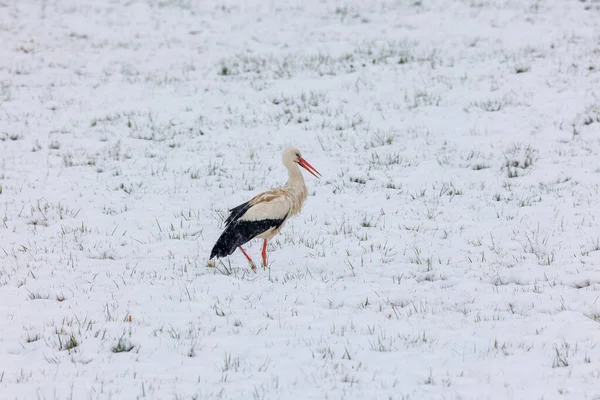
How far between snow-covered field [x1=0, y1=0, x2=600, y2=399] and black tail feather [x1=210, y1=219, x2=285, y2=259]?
329 mm

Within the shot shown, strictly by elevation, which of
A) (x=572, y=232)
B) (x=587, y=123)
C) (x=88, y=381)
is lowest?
(x=88, y=381)

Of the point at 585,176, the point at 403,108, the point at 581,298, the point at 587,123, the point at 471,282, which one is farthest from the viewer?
the point at 403,108

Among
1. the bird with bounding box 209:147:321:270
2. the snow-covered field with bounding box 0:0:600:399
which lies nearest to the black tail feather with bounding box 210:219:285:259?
the bird with bounding box 209:147:321:270

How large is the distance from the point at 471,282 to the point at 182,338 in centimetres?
309

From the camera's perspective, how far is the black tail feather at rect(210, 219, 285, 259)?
22.6 ft

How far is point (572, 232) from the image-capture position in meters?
7.61

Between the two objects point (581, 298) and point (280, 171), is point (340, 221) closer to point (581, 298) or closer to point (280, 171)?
point (280, 171)

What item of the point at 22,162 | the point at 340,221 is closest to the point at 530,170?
the point at 340,221

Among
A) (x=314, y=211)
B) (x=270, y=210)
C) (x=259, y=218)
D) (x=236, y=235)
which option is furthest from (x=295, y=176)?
(x=314, y=211)

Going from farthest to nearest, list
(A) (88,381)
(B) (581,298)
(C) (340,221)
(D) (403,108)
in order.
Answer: (D) (403,108) < (C) (340,221) < (B) (581,298) < (A) (88,381)

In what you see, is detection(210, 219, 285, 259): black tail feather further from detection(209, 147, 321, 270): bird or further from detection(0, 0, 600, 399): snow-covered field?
detection(0, 0, 600, 399): snow-covered field

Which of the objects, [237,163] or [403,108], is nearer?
[237,163]

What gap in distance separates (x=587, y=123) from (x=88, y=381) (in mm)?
10180

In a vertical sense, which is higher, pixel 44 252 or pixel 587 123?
pixel 587 123
